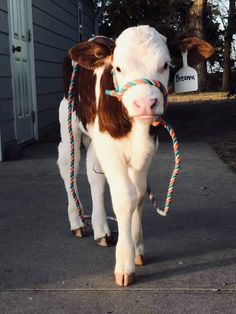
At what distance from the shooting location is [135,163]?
3.16 m

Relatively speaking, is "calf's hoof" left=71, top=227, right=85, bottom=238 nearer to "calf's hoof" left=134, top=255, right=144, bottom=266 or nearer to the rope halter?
"calf's hoof" left=134, top=255, right=144, bottom=266

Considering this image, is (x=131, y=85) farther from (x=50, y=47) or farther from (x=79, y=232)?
(x=50, y=47)

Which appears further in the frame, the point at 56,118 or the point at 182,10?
the point at 182,10

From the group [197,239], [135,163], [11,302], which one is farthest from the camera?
[197,239]

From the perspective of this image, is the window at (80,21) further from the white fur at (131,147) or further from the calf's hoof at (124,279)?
the calf's hoof at (124,279)

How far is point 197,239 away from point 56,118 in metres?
7.33

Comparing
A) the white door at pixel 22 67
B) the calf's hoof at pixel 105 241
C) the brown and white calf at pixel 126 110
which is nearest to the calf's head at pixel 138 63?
the brown and white calf at pixel 126 110

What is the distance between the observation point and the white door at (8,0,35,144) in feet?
25.2

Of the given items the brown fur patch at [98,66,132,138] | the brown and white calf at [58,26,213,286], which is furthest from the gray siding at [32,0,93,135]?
the brown fur patch at [98,66,132,138]

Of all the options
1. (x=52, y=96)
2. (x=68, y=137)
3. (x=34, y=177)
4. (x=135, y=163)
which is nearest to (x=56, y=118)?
(x=52, y=96)

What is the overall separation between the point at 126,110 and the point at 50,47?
7.56 meters

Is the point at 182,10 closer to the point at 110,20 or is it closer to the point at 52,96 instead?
the point at 110,20

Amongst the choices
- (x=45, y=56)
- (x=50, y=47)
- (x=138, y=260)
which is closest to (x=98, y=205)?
(x=138, y=260)

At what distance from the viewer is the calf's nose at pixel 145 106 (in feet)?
8.86
